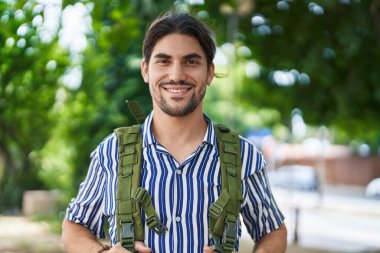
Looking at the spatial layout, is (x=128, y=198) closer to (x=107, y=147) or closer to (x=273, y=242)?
(x=107, y=147)

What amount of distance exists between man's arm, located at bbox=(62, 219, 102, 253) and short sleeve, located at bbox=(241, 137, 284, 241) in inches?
20.4

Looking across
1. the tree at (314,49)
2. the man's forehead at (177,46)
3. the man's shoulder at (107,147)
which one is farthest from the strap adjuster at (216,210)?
the tree at (314,49)

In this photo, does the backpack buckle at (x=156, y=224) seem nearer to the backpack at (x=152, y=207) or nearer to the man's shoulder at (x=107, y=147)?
the backpack at (x=152, y=207)

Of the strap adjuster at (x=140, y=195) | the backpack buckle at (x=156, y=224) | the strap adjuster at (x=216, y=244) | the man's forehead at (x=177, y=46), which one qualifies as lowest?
the strap adjuster at (x=216, y=244)

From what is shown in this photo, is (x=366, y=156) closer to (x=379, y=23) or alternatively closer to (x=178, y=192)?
(x=379, y=23)

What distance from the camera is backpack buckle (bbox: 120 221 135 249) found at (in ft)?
6.60

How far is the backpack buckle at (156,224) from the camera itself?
2025 millimetres

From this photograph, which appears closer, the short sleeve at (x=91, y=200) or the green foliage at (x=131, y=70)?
the short sleeve at (x=91, y=200)

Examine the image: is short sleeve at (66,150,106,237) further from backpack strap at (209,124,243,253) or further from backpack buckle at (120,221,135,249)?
backpack strap at (209,124,243,253)

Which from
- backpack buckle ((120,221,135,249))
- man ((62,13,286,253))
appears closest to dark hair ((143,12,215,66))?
man ((62,13,286,253))

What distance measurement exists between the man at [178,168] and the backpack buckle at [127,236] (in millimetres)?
22

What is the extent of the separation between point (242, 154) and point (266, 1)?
7.56 m

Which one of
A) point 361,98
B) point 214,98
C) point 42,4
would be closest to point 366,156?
point 214,98

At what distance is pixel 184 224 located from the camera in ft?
6.79
